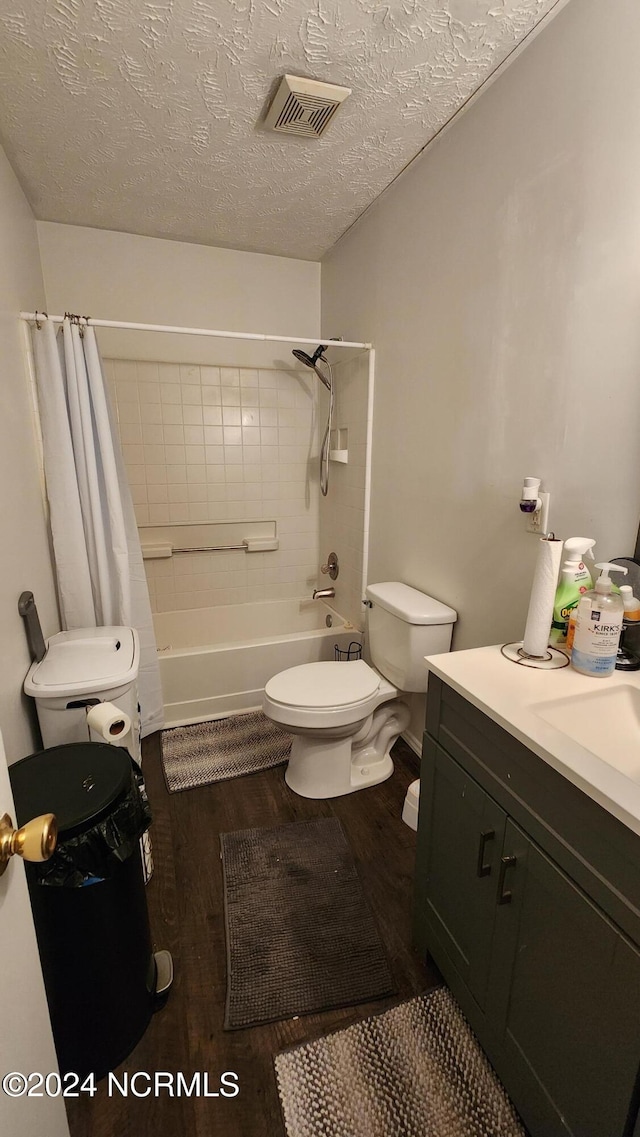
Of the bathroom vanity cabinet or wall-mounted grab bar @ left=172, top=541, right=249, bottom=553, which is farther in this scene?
wall-mounted grab bar @ left=172, top=541, right=249, bottom=553

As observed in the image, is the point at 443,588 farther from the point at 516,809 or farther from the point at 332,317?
the point at 332,317

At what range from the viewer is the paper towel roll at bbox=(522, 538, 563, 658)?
114cm

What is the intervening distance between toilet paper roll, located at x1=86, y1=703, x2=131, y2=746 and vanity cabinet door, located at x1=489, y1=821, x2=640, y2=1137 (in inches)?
39.0

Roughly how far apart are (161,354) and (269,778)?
88.8 inches

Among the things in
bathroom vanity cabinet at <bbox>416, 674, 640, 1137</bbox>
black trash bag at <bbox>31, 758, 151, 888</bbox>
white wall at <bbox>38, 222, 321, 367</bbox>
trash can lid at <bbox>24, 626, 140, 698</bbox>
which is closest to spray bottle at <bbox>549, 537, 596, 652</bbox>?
bathroom vanity cabinet at <bbox>416, 674, 640, 1137</bbox>

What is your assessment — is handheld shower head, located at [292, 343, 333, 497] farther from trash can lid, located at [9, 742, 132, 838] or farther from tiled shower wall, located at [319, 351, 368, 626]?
trash can lid, located at [9, 742, 132, 838]

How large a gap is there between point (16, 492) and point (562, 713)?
1690 mm

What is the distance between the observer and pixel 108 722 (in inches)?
50.9

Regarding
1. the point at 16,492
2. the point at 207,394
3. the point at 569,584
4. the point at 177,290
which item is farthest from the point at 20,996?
the point at 177,290

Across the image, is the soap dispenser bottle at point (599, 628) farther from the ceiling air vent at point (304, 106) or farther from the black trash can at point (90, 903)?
the ceiling air vent at point (304, 106)

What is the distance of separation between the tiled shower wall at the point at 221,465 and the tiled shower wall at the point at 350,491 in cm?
24

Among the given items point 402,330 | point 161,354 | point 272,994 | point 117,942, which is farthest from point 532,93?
point 272,994

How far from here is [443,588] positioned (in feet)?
6.07

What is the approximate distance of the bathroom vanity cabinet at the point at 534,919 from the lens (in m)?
0.69
